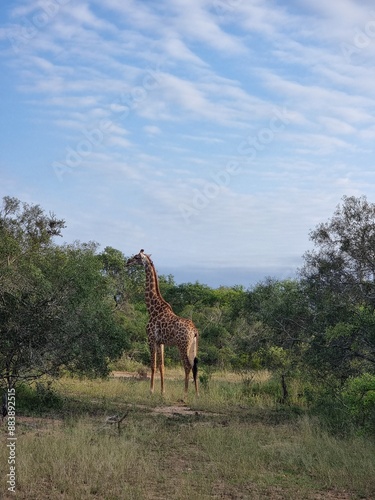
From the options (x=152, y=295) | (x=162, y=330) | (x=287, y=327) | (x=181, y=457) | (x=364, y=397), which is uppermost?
(x=152, y=295)

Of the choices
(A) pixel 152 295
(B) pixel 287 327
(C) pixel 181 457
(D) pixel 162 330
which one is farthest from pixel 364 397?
(A) pixel 152 295

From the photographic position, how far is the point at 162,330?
51.3ft

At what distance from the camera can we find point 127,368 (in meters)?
24.0

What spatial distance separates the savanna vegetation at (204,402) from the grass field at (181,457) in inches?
1.0

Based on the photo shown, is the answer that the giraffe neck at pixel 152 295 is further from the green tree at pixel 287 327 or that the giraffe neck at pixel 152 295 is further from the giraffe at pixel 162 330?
the green tree at pixel 287 327

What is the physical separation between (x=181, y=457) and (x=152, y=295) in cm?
799

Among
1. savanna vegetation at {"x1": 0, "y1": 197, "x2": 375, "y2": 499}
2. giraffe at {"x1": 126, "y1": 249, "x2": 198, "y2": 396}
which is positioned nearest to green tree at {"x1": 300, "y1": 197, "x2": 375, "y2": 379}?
savanna vegetation at {"x1": 0, "y1": 197, "x2": 375, "y2": 499}

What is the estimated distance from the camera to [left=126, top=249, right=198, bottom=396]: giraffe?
50.1 feet

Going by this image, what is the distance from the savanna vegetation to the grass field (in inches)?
1.0

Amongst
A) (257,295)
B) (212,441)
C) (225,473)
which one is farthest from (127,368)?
(225,473)

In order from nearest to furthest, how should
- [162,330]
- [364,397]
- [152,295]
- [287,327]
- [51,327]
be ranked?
Result: 1. [364,397]
2. [51,327]
3. [287,327]
4. [162,330]
5. [152,295]

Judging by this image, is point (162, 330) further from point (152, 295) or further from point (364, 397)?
point (364, 397)

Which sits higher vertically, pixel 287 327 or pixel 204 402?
pixel 287 327

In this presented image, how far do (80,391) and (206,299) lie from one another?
22.0 metres
